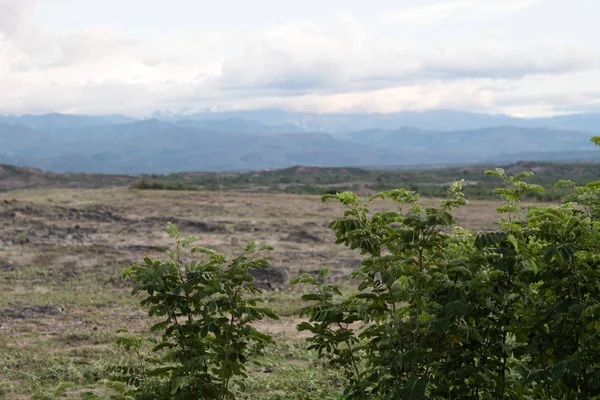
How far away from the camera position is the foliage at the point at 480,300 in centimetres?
408

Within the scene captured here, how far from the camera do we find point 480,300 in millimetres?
4250

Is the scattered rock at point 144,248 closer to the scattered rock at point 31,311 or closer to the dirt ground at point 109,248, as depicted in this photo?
the dirt ground at point 109,248

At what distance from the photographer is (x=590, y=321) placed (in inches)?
161

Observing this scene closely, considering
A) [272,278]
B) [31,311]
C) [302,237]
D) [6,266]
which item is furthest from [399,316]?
[302,237]

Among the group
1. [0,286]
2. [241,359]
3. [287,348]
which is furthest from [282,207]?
[241,359]

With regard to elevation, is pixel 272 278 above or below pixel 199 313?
below

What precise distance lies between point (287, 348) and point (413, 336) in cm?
641

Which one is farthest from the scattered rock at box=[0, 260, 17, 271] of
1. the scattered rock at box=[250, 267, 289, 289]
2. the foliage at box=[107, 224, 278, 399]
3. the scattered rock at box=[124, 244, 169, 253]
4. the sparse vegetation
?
the foliage at box=[107, 224, 278, 399]

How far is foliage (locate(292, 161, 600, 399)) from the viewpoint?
Answer: 408 cm

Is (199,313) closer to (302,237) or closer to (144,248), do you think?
(144,248)

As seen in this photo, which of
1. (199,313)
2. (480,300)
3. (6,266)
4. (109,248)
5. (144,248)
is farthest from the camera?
(144,248)

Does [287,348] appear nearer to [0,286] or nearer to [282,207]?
[0,286]

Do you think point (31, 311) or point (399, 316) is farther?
point (31, 311)

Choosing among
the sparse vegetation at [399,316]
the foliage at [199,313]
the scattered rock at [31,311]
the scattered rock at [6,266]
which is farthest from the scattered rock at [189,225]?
the foliage at [199,313]
